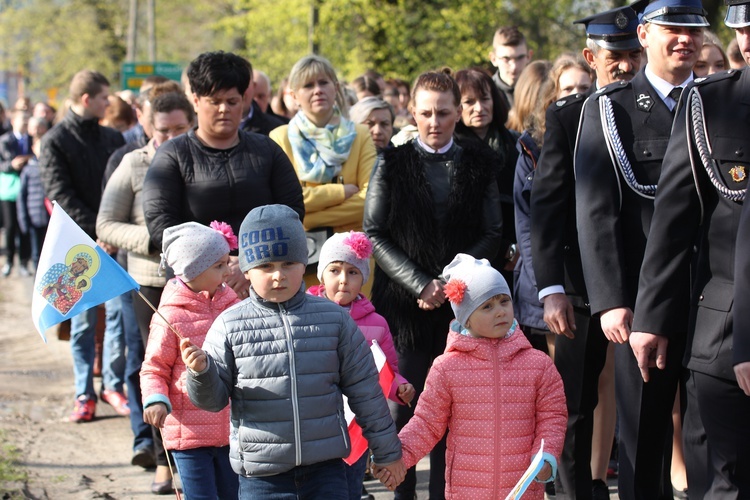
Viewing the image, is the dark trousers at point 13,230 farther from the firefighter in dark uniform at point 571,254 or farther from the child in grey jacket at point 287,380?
the child in grey jacket at point 287,380

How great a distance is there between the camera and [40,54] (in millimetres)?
45562

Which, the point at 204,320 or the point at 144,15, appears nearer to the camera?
the point at 204,320

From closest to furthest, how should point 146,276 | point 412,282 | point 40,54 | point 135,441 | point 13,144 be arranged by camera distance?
point 412,282 → point 146,276 → point 135,441 → point 13,144 → point 40,54

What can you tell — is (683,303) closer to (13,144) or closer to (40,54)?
(13,144)

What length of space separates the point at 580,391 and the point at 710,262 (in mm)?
1615

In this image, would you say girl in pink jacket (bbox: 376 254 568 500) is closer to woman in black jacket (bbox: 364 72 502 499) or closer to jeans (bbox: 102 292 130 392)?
woman in black jacket (bbox: 364 72 502 499)

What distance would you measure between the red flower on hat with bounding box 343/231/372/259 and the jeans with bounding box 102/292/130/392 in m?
3.09

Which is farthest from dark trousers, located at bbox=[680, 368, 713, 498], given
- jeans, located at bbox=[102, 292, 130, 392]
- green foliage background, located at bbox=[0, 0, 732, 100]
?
green foliage background, located at bbox=[0, 0, 732, 100]

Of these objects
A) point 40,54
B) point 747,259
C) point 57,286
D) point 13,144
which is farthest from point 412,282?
point 40,54

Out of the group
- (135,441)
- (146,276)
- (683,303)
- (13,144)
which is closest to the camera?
(683,303)

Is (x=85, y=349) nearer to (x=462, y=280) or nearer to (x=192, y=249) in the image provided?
Result: (x=192, y=249)

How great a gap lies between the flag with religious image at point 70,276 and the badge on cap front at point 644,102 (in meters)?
2.16

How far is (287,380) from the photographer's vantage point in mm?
4199

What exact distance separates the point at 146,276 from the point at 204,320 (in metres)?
1.51
